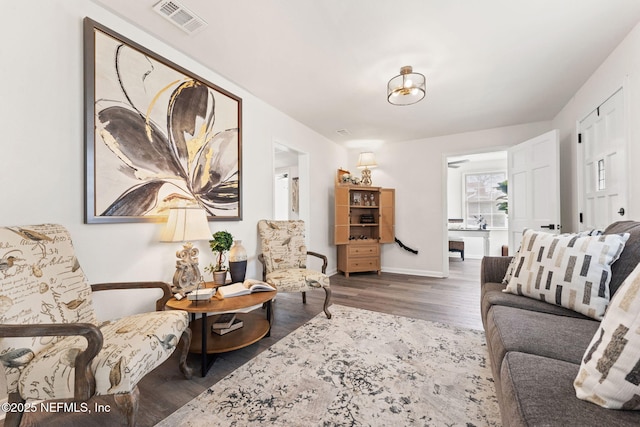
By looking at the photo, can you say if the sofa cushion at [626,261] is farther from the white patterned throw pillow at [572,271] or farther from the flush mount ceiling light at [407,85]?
the flush mount ceiling light at [407,85]

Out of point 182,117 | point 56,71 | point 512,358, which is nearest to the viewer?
point 512,358

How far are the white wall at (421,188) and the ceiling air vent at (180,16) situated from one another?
12.4 feet

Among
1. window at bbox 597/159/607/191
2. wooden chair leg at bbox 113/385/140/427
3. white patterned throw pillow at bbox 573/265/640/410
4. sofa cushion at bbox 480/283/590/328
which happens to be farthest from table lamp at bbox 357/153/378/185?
wooden chair leg at bbox 113/385/140/427

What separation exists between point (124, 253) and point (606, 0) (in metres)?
3.67

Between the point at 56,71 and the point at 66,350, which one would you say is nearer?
the point at 66,350

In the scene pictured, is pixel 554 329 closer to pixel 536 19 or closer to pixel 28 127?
pixel 536 19

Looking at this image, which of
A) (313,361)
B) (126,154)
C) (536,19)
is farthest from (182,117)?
(536,19)

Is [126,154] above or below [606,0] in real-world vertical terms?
below

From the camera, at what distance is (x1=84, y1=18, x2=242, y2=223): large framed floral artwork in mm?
1659

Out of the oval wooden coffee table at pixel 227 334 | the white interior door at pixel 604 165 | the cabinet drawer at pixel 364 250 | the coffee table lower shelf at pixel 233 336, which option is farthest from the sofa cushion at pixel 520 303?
the cabinet drawer at pixel 364 250

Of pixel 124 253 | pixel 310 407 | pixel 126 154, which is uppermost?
pixel 126 154

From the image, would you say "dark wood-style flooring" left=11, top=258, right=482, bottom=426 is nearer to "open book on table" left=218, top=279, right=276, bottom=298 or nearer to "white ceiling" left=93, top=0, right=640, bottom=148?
"open book on table" left=218, top=279, right=276, bottom=298

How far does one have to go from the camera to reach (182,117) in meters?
2.19

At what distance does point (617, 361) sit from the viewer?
71 centimetres
